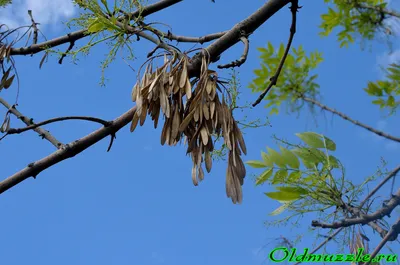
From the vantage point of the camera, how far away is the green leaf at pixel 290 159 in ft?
2.24

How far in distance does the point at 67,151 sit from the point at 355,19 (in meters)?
0.75

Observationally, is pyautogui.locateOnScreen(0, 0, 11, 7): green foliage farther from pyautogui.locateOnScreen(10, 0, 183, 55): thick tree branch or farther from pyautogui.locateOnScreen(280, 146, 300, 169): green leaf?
pyautogui.locateOnScreen(280, 146, 300, 169): green leaf

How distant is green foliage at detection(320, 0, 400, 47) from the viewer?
1.23 m

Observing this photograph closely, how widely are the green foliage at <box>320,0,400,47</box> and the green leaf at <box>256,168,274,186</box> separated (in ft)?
2.10

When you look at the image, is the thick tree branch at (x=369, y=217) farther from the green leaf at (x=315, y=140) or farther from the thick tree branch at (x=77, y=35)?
the thick tree branch at (x=77, y=35)

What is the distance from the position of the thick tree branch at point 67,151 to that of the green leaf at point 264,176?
231 millimetres

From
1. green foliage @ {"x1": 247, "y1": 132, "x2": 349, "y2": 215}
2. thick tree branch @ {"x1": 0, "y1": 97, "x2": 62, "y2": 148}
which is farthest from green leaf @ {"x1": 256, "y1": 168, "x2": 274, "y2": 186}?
thick tree branch @ {"x1": 0, "y1": 97, "x2": 62, "y2": 148}

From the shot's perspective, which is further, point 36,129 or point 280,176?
point 36,129

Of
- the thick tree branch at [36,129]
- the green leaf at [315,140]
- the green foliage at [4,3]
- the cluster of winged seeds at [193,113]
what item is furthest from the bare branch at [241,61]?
the green foliage at [4,3]

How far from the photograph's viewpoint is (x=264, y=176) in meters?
0.70

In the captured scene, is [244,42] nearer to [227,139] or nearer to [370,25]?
[227,139]

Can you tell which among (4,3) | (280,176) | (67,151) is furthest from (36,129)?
(4,3)

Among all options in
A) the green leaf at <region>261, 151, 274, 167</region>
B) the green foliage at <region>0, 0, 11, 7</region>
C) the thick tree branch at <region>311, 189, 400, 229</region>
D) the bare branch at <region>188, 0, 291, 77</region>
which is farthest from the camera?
the green foliage at <region>0, 0, 11, 7</region>

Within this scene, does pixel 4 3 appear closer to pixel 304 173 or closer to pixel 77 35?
pixel 77 35
